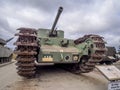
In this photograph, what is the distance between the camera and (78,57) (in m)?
9.37

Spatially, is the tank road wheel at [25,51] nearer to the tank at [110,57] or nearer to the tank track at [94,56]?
the tank track at [94,56]

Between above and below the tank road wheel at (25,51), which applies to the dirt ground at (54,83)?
below

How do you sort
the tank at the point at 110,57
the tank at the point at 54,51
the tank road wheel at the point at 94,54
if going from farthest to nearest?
the tank at the point at 110,57, the tank road wheel at the point at 94,54, the tank at the point at 54,51

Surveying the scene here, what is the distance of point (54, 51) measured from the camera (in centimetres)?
876

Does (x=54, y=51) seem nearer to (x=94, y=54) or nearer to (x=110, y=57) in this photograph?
(x=94, y=54)

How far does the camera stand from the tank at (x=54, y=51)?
760cm

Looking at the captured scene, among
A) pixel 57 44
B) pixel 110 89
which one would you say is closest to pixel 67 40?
pixel 57 44

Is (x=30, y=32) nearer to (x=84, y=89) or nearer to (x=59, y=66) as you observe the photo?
(x=84, y=89)

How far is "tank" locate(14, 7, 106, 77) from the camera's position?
24.9ft

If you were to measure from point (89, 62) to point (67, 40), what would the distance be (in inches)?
72.8

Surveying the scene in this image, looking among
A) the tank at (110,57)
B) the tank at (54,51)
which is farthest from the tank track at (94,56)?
the tank at (110,57)

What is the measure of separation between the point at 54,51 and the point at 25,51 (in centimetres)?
162

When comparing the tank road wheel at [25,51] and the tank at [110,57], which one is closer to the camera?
the tank road wheel at [25,51]

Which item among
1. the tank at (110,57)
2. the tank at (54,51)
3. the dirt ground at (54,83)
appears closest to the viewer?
the dirt ground at (54,83)
